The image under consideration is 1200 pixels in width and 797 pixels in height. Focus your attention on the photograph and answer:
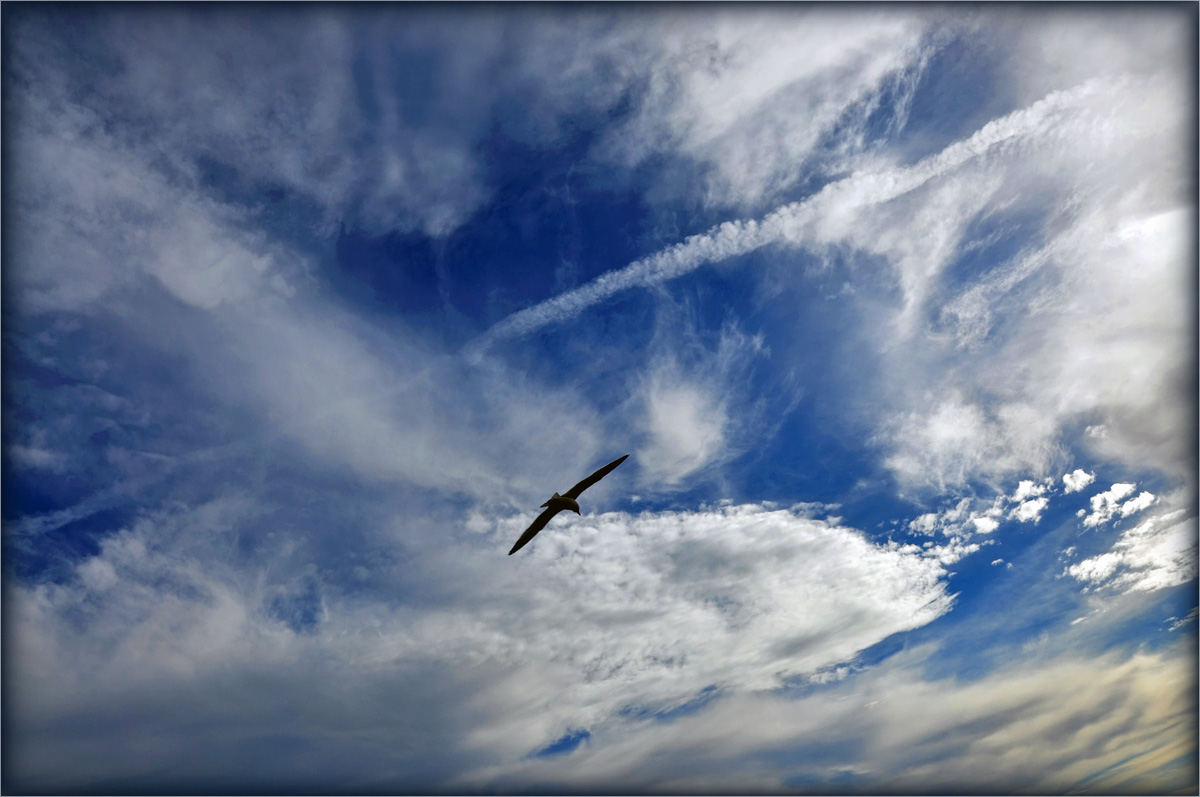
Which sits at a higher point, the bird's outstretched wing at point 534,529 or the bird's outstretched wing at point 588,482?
the bird's outstretched wing at point 588,482

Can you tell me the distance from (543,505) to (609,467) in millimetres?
6063

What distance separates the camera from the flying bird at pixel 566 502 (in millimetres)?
→ 34503

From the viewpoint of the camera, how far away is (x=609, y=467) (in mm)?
34000

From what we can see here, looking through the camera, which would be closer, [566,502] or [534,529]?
[566,502]

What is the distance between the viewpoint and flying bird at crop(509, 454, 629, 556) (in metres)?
34.5

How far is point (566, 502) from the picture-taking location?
34.9m

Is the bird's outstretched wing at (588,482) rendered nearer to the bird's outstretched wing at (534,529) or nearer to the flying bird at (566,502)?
the flying bird at (566,502)

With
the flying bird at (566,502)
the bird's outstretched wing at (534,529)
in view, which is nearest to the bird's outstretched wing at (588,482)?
the flying bird at (566,502)

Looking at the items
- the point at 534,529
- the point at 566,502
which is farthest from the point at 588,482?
the point at 534,529

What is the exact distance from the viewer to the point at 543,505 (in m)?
35.0

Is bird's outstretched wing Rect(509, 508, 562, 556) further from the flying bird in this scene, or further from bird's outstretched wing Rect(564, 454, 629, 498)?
bird's outstretched wing Rect(564, 454, 629, 498)

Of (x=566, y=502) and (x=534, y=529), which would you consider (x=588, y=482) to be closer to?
(x=566, y=502)

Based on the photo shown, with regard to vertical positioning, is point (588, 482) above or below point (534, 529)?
above

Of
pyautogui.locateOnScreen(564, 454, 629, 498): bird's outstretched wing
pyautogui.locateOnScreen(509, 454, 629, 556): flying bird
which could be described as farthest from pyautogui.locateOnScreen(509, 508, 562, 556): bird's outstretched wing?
pyautogui.locateOnScreen(564, 454, 629, 498): bird's outstretched wing
